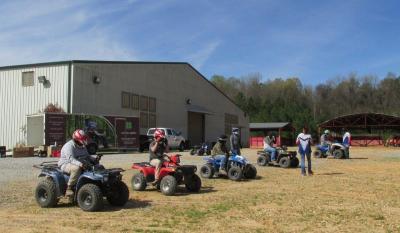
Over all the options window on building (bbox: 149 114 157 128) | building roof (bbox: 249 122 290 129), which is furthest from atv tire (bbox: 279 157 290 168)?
building roof (bbox: 249 122 290 129)

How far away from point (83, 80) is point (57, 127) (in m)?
5.96

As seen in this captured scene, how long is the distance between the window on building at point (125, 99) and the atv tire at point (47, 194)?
29.5 metres

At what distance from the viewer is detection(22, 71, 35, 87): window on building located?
117ft

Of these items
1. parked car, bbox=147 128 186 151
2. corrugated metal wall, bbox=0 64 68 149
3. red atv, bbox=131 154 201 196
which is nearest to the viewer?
red atv, bbox=131 154 201 196

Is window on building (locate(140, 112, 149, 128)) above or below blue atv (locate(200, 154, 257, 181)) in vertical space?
above

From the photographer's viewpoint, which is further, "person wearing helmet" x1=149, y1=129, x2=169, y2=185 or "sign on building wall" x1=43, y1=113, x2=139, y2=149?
"sign on building wall" x1=43, y1=113, x2=139, y2=149

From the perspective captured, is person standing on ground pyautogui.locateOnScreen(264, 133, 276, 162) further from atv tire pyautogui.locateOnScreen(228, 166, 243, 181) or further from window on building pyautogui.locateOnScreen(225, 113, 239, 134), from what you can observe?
window on building pyautogui.locateOnScreen(225, 113, 239, 134)

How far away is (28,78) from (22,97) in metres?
1.37

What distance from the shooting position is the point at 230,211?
966 cm

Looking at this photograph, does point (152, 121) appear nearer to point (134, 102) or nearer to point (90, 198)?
point (134, 102)

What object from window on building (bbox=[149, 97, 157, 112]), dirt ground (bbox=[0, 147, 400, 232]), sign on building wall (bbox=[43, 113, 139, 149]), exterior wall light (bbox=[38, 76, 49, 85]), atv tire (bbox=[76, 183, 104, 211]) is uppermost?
exterior wall light (bbox=[38, 76, 49, 85])

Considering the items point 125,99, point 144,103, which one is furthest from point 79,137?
point 144,103

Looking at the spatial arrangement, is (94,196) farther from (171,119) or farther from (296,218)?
(171,119)

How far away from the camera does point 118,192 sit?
400 inches
